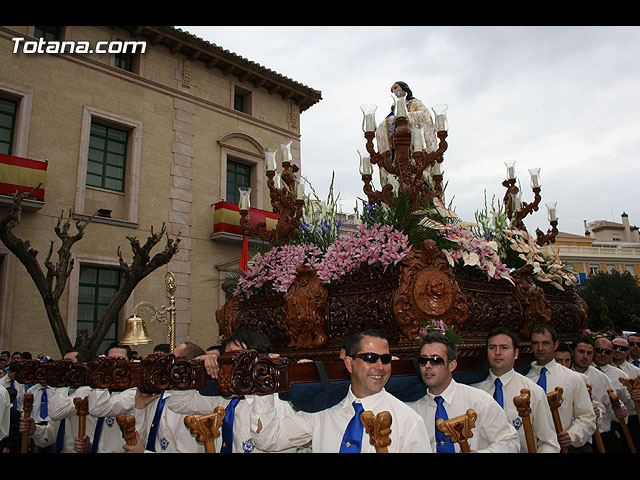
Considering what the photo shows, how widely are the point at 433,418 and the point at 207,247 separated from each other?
1329 centimetres

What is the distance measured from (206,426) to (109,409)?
1992 millimetres

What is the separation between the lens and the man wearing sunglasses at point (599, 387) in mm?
5332

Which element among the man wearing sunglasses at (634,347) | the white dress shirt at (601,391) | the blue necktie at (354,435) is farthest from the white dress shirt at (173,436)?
the man wearing sunglasses at (634,347)

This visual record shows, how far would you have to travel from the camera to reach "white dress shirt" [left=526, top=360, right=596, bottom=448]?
3.87 metres

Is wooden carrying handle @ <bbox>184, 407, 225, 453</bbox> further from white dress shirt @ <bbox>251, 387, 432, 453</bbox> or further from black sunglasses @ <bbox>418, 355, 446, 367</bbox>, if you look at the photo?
black sunglasses @ <bbox>418, 355, 446, 367</bbox>

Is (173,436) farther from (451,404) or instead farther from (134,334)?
(134,334)

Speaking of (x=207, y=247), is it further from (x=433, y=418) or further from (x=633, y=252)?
(x=633, y=252)

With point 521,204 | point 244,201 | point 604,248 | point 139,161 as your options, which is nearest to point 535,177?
point 521,204

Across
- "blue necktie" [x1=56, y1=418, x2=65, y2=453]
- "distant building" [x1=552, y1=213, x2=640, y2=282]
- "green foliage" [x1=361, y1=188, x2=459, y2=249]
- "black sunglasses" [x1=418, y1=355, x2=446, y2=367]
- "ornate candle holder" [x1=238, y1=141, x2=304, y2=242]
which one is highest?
"distant building" [x1=552, y1=213, x2=640, y2=282]

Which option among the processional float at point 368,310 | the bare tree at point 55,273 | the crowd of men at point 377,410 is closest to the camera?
the processional float at point 368,310

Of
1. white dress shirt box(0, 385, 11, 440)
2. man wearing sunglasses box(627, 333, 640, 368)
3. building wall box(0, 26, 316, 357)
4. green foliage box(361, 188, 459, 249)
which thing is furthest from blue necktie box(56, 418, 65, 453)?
building wall box(0, 26, 316, 357)

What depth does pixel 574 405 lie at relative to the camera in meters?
4.06

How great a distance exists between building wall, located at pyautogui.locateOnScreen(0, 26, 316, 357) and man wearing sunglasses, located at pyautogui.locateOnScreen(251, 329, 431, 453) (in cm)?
1080

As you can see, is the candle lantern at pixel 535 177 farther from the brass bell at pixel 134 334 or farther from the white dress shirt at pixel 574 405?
the brass bell at pixel 134 334
